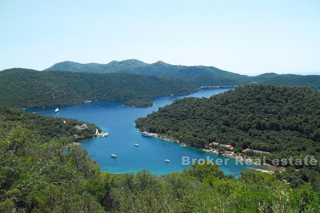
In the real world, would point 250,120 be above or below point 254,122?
above

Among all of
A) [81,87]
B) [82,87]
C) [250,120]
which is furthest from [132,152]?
[82,87]

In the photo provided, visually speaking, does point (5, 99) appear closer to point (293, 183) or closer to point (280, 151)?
point (280, 151)

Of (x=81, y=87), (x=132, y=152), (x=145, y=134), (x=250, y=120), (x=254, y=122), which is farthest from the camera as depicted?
(x=81, y=87)

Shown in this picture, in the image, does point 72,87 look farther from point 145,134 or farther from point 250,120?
point 250,120

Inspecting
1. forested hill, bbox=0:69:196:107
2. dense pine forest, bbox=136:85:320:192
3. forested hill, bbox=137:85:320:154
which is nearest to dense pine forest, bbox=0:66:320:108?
forested hill, bbox=0:69:196:107

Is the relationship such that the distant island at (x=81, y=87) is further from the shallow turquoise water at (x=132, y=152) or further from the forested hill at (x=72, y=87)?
the shallow turquoise water at (x=132, y=152)

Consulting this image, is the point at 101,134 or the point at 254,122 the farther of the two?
the point at 101,134

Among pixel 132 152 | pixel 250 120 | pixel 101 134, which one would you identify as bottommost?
pixel 132 152

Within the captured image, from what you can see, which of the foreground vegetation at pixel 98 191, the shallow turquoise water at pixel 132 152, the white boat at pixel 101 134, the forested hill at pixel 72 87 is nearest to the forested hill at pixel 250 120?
the shallow turquoise water at pixel 132 152
